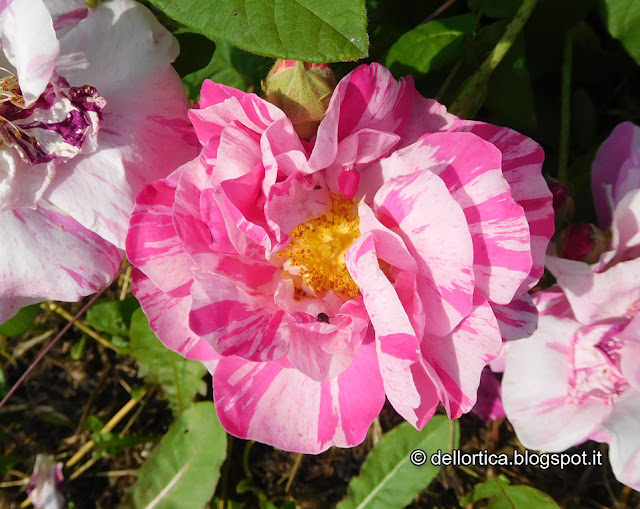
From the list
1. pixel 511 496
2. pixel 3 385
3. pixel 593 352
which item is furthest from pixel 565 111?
pixel 3 385

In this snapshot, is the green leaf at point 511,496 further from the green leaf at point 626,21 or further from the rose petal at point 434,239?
the green leaf at point 626,21

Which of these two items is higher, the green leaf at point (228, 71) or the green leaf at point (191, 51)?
the green leaf at point (191, 51)

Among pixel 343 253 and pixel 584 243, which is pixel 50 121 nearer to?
pixel 343 253

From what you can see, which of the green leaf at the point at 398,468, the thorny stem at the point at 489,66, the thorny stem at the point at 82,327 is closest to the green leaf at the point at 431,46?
the thorny stem at the point at 489,66

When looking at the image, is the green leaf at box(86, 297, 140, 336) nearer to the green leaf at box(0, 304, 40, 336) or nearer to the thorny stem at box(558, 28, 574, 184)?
the green leaf at box(0, 304, 40, 336)

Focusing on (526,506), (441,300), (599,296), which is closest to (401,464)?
(526,506)

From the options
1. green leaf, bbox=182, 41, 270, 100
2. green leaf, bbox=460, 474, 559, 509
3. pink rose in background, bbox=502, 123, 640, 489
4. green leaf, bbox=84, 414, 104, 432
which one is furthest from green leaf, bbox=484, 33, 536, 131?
green leaf, bbox=84, 414, 104, 432

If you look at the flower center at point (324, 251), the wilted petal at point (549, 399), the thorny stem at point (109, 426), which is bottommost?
the thorny stem at point (109, 426)
